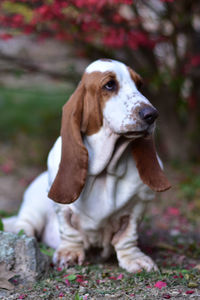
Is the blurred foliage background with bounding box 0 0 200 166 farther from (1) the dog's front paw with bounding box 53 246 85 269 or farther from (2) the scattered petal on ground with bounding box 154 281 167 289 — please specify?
(2) the scattered petal on ground with bounding box 154 281 167 289

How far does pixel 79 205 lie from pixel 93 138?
56cm

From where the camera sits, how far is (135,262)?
11.8 feet

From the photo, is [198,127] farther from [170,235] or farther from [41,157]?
[170,235]

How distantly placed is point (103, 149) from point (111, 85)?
482 millimetres

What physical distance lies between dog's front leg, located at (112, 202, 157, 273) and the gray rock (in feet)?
2.23

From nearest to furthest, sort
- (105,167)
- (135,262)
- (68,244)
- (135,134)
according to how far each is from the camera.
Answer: (135,134)
(105,167)
(135,262)
(68,244)

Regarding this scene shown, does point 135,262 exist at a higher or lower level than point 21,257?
lower

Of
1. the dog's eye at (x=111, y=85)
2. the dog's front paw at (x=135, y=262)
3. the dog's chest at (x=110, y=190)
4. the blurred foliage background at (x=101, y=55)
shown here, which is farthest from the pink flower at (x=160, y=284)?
the blurred foliage background at (x=101, y=55)

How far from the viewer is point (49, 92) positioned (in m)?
10.4

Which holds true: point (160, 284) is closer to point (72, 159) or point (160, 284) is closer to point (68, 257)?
point (68, 257)

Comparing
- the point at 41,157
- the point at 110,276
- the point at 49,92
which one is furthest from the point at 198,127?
the point at 110,276

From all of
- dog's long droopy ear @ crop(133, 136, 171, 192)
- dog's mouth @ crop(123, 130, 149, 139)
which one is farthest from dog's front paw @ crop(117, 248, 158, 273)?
dog's mouth @ crop(123, 130, 149, 139)

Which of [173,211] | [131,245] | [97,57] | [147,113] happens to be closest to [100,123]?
[147,113]

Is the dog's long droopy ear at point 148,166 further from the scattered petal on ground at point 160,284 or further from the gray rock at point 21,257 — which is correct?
the gray rock at point 21,257
